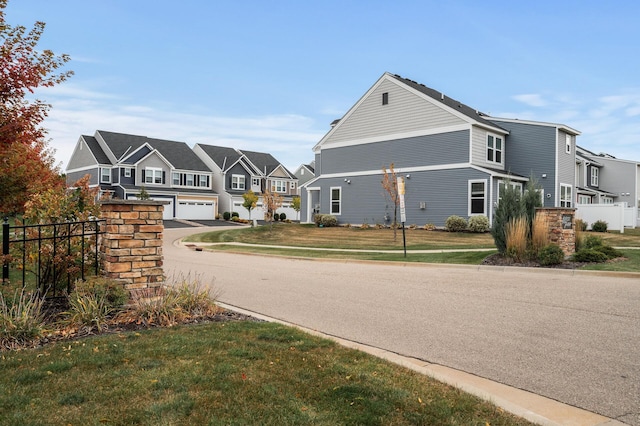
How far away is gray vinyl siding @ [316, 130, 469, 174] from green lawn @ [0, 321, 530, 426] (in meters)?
25.8

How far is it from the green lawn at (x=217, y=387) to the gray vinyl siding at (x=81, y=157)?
172 ft

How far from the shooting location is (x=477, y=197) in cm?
2838

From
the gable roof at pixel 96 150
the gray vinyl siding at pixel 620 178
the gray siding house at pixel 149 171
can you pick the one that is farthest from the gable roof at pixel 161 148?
the gray vinyl siding at pixel 620 178

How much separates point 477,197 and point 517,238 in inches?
536

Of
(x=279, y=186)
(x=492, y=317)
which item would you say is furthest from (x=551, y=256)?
(x=279, y=186)

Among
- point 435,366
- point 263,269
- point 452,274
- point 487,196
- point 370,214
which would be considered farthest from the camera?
point 370,214

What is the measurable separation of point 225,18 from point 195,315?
37.8ft

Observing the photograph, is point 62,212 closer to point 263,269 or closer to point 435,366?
point 435,366

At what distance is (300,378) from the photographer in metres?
4.45

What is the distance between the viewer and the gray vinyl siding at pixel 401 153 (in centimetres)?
2955

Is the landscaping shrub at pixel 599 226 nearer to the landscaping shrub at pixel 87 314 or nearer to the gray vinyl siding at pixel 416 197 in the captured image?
the gray vinyl siding at pixel 416 197

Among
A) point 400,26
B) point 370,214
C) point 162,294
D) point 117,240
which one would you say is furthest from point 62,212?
point 370,214

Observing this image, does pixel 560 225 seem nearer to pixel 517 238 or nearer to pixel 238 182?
pixel 517 238

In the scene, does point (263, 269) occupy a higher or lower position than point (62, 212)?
lower
